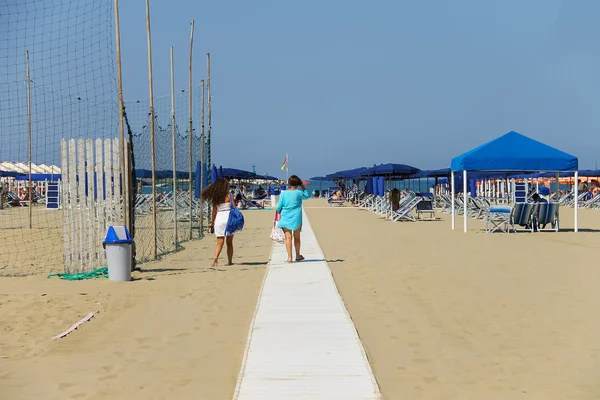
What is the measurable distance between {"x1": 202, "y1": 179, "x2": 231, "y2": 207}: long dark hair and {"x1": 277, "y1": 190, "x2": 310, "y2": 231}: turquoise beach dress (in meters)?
0.81

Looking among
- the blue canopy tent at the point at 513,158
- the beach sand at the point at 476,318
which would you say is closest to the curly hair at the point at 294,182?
the beach sand at the point at 476,318

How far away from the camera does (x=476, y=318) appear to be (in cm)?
627

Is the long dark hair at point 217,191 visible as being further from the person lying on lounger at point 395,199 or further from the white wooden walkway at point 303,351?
the person lying on lounger at point 395,199

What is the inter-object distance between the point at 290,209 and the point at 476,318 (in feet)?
14.1

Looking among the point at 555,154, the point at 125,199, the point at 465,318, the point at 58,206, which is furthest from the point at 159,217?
the point at 465,318

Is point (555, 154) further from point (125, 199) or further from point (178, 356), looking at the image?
point (178, 356)

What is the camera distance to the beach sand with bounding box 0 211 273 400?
4281 mm

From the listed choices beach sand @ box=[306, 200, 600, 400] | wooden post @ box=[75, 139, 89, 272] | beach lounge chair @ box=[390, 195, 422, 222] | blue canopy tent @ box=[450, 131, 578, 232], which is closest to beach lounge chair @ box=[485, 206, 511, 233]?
blue canopy tent @ box=[450, 131, 578, 232]

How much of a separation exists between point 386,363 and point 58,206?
29.2m

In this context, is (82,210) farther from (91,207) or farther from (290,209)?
(290,209)

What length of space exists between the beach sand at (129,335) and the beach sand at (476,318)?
3.64 ft

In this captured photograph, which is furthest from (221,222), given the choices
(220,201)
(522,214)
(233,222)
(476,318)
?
(522,214)

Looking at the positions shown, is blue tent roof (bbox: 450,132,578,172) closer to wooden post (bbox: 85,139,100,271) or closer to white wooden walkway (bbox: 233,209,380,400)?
white wooden walkway (bbox: 233,209,380,400)

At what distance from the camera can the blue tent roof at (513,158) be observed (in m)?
16.8
